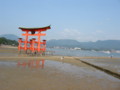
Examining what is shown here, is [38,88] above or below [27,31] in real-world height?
below

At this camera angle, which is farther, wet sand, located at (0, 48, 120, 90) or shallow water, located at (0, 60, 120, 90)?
shallow water, located at (0, 60, 120, 90)

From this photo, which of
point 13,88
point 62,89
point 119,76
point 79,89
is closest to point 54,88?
point 62,89

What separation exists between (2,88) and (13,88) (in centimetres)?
38

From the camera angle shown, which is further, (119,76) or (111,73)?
(111,73)

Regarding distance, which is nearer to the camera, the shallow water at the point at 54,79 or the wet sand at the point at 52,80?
the wet sand at the point at 52,80

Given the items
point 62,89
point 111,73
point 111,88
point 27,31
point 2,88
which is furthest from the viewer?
point 27,31

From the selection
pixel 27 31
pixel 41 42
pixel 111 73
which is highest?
pixel 27 31

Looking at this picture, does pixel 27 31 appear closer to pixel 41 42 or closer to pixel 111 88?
pixel 41 42

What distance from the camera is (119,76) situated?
8.78m

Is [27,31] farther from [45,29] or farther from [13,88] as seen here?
[13,88]

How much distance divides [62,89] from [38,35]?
21979mm

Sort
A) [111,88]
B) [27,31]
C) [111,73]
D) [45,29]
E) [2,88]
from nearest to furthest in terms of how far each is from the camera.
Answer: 1. [2,88]
2. [111,88]
3. [111,73]
4. [45,29]
5. [27,31]

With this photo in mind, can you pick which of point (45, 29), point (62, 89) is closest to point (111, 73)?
point (62, 89)

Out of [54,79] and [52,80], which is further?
[54,79]
